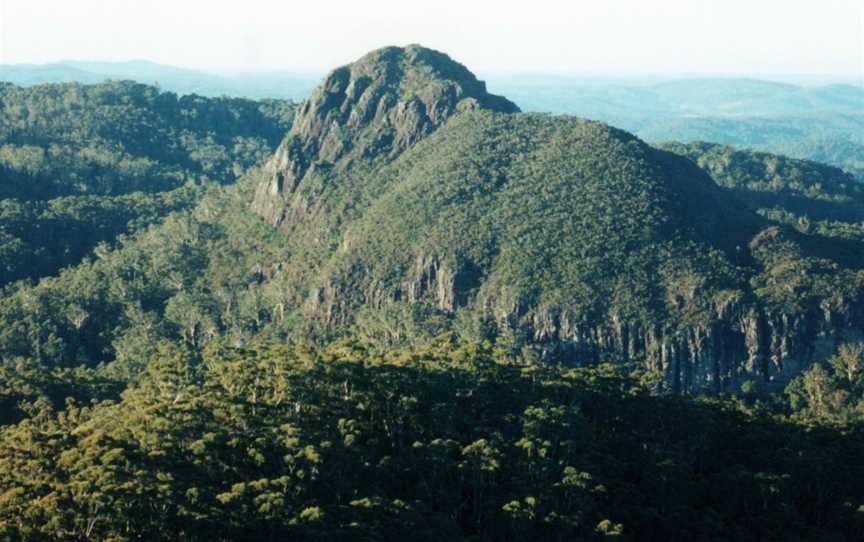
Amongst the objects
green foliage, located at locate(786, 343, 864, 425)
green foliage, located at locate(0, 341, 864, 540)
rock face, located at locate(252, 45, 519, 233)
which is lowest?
green foliage, located at locate(786, 343, 864, 425)

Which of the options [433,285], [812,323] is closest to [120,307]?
[433,285]

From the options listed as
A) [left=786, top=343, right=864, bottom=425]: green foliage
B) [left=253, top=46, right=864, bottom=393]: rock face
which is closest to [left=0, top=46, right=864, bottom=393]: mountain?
[left=253, top=46, right=864, bottom=393]: rock face

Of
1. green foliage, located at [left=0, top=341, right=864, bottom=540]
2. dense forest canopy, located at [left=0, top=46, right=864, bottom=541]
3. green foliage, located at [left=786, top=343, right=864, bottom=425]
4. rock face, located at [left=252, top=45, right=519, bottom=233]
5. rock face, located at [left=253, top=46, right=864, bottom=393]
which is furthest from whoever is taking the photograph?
rock face, located at [left=252, top=45, right=519, bottom=233]

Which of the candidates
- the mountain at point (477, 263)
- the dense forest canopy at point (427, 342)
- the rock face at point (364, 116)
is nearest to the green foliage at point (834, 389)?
the dense forest canopy at point (427, 342)

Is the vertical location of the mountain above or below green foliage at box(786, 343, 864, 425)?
above

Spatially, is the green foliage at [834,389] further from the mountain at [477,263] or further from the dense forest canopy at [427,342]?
the mountain at [477,263]

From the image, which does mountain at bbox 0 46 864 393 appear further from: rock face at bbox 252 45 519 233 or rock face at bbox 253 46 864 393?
rock face at bbox 252 45 519 233
